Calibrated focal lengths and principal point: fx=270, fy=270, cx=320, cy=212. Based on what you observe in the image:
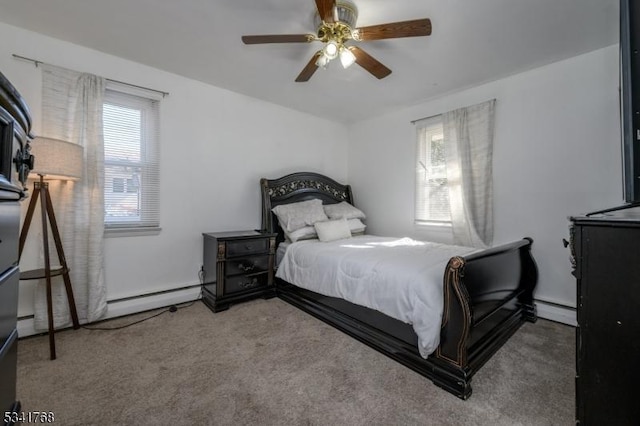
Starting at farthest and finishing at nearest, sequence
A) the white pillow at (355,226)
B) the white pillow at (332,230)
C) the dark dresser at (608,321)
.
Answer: the white pillow at (355,226), the white pillow at (332,230), the dark dresser at (608,321)

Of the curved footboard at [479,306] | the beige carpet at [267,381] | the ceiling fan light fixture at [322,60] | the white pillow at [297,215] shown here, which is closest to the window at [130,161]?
the beige carpet at [267,381]

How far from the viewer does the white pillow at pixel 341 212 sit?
3.76 m

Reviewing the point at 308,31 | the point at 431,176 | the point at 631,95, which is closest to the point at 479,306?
the point at 631,95

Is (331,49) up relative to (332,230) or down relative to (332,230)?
up

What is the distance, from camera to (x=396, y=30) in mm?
1786

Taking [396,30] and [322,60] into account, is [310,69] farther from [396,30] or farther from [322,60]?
[396,30]

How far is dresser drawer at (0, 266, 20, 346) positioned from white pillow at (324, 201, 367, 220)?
3132mm

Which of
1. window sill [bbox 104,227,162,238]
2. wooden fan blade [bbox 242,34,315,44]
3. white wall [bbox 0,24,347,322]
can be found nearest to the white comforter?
white wall [bbox 0,24,347,322]

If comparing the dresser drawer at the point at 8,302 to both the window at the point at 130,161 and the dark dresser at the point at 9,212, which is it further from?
the window at the point at 130,161

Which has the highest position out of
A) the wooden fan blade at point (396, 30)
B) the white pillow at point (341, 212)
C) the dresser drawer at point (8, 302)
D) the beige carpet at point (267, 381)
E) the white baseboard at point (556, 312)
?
the wooden fan blade at point (396, 30)

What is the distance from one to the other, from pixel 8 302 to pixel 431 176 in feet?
12.3

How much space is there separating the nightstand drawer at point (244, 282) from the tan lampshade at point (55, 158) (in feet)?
5.31

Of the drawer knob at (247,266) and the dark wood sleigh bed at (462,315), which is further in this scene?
the drawer knob at (247,266)

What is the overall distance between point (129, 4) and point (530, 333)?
4126mm
